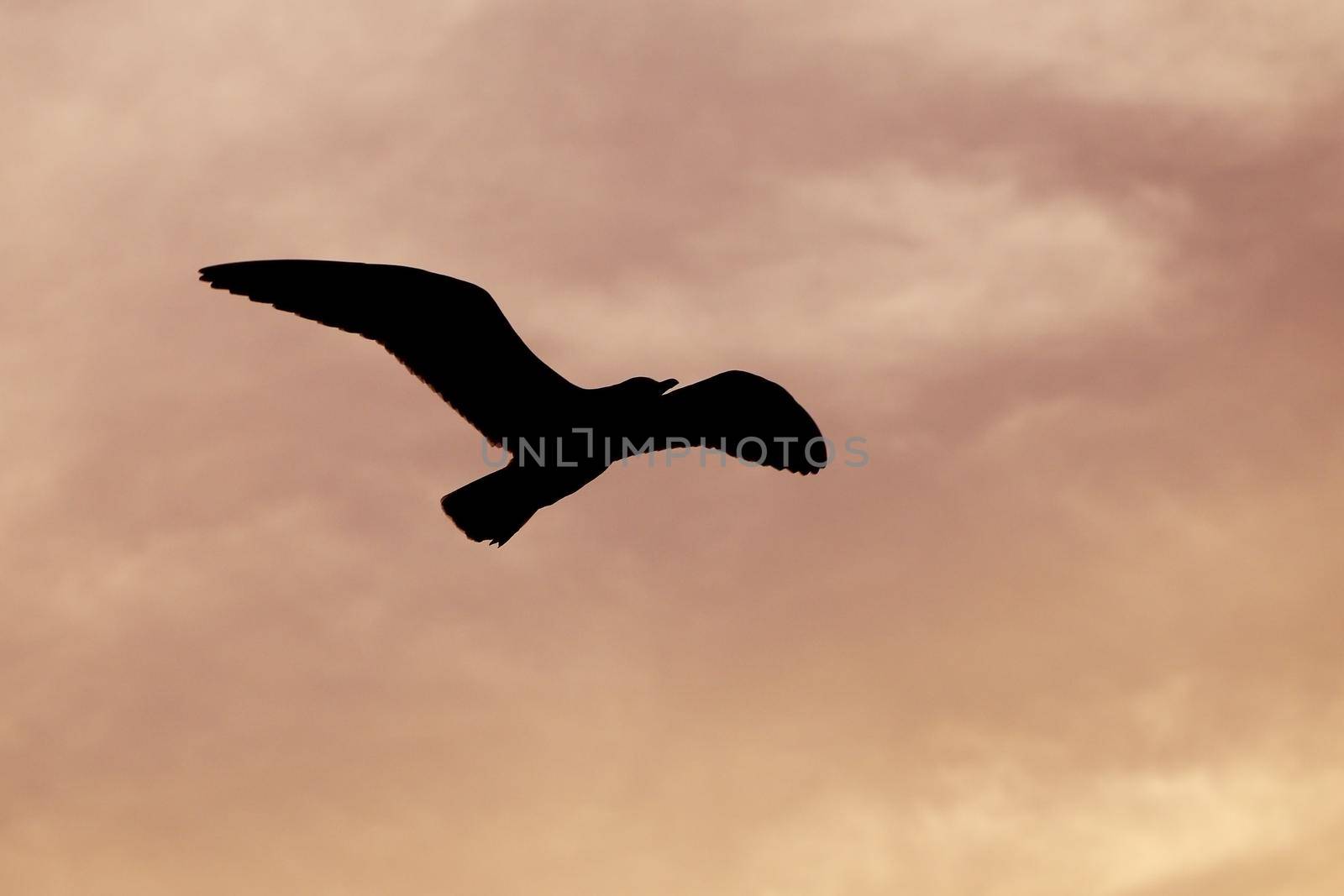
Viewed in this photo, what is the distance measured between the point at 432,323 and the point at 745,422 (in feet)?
9.00

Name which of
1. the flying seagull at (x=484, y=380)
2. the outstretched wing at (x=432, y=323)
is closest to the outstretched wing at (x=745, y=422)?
the flying seagull at (x=484, y=380)

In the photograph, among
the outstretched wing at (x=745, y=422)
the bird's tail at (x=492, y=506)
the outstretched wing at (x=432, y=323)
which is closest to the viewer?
the outstretched wing at (x=432, y=323)

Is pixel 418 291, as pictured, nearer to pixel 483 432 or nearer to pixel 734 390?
pixel 483 432

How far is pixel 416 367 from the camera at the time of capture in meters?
10.1

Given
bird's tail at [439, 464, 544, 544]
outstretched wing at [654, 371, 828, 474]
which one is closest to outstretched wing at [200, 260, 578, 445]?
bird's tail at [439, 464, 544, 544]

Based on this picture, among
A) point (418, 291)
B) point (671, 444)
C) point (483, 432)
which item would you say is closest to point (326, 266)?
point (418, 291)

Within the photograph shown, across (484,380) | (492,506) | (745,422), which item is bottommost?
(492,506)

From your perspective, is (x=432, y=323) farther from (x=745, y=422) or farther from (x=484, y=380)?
(x=745, y=422)

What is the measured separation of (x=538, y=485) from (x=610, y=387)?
0.87 m

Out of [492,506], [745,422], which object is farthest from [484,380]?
[745,422]

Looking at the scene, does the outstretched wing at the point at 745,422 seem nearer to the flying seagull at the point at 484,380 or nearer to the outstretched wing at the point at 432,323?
the flying seagull at the point at 484,380

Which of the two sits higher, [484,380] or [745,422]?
[745,422]

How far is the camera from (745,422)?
37.2 feet

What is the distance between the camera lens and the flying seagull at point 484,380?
9.70 metres
